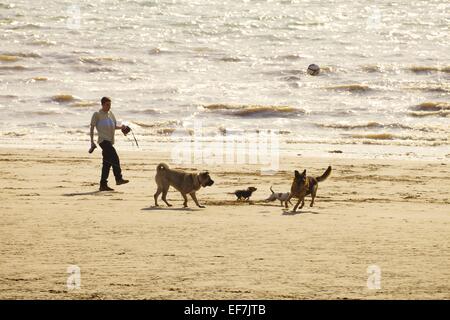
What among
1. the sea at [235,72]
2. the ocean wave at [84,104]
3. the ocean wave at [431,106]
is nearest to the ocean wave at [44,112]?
the sea at [235,72]

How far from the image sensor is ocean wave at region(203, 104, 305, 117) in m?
31.9

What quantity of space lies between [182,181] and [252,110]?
17.1 meters

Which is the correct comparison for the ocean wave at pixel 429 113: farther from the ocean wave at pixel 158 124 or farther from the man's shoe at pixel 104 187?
the man's shoe at pixel 104 187

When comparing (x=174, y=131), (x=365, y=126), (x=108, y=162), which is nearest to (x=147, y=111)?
(x=174, y=131)

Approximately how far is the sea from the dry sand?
6.06m

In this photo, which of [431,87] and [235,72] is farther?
[235,72]

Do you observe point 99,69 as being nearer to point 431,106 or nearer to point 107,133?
point 431,106

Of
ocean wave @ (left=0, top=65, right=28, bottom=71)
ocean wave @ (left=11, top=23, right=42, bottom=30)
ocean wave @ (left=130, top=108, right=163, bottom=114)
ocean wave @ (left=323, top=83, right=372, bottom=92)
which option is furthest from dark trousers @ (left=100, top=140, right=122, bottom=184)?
ocean wave @ (left=11, top=23, right=42, bottom=30)

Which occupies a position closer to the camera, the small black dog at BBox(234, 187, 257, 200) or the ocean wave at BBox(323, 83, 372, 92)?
the small black dog at BBox(234, 187, 257, 200)

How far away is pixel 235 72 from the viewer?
39.4 m

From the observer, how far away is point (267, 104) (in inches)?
1313

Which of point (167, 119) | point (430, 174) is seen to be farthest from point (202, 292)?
point (167, 119)

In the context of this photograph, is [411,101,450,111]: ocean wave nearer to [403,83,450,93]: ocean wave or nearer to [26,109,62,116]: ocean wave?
[403,83,450,93]: ocean wave
